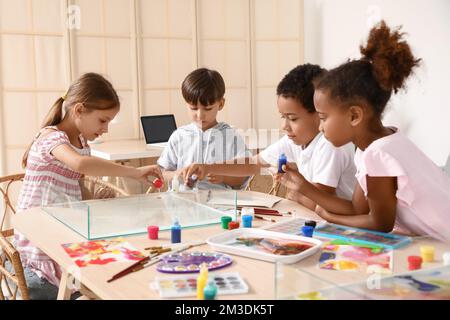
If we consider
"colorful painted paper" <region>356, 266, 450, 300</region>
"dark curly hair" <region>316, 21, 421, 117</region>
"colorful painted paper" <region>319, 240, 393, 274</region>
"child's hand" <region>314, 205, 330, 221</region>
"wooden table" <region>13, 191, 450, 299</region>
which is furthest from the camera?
"child's hand" <region>314, 205, 330, 221</region>

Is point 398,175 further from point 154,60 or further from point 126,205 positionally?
point 154,60

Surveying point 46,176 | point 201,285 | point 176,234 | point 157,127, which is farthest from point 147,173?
point 157,127

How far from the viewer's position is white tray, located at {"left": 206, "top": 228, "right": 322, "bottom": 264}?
1.38 metres

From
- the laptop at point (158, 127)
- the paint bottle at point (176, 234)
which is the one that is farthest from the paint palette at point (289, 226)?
the laptop at point (158, 127)

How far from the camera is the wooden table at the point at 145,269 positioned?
1.21 meters

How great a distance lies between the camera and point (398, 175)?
5.29ft

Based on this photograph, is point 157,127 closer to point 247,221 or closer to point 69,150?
point 69,150

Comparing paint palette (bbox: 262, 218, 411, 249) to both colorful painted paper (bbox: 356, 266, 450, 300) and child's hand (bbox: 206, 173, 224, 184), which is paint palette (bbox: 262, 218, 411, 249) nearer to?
colorful painted paper (bbox: 356, 266, 450, 300)

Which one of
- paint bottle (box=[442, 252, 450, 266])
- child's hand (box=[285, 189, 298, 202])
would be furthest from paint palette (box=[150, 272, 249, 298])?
child's hand (box=[285, 189, 298, 202])

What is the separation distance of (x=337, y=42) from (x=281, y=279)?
11.2ft

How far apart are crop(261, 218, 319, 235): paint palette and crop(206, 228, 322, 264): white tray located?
0.07 meters

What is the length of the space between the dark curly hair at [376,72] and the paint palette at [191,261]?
632 millimetres

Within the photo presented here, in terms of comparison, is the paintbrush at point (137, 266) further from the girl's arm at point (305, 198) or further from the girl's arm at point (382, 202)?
the girl's arm at point (305, 198)
